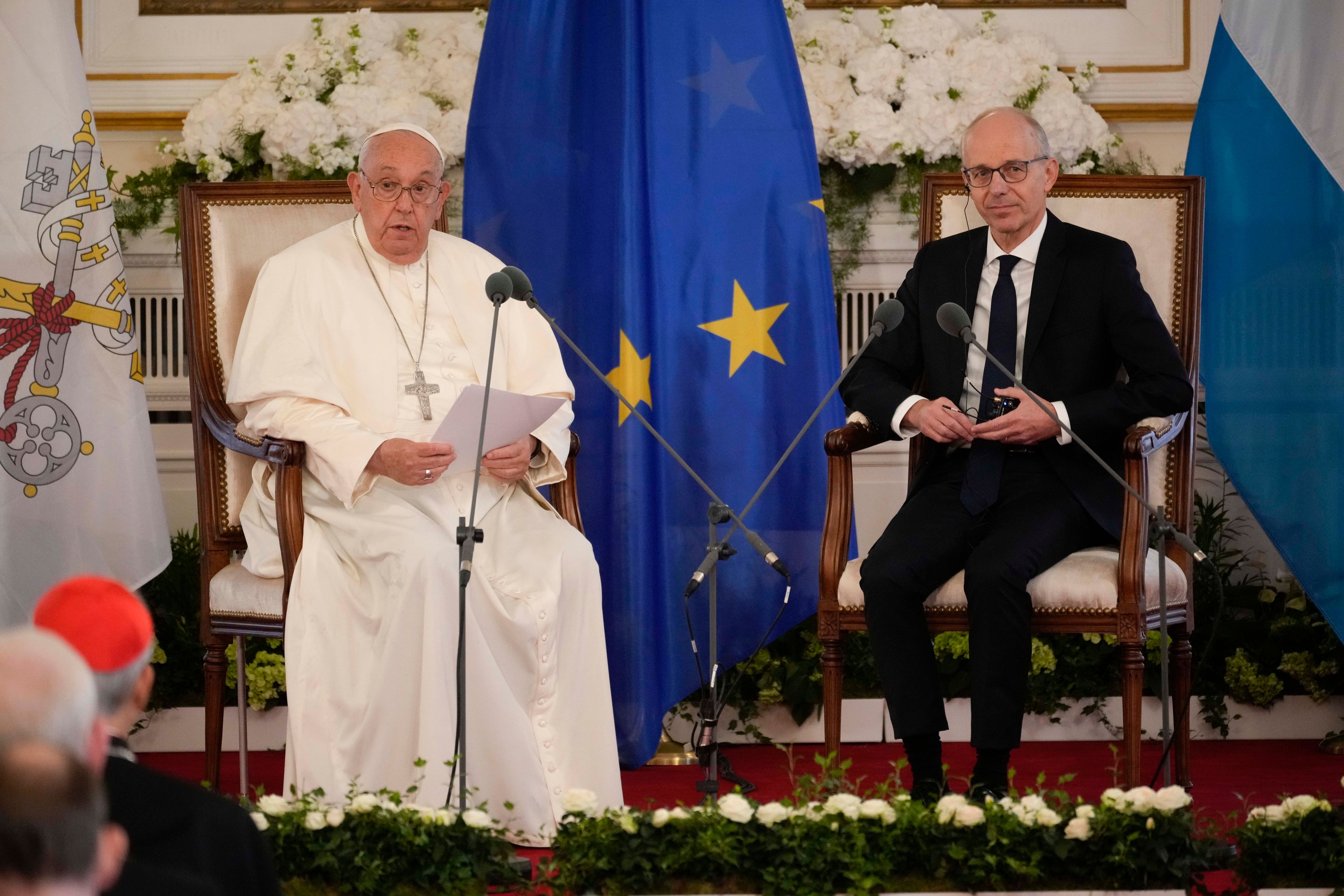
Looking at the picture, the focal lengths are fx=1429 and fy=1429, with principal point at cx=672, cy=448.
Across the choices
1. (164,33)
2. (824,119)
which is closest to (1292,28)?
(824,119)

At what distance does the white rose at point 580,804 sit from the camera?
2.42 metres

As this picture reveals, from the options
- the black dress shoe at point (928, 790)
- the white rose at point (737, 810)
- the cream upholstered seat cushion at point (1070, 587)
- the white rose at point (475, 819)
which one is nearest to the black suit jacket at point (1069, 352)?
the cream upholstered seat cushion at point (1070, 587)

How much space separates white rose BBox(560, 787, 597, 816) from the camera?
242cm

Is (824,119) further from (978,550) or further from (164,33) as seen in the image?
(164,33)

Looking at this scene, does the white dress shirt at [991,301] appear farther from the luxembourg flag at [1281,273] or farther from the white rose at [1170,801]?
the white rose at [1170,801]

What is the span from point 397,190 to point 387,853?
6.37ft

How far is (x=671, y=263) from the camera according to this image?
4.21 meters

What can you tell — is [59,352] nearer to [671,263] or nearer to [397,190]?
[397,190]

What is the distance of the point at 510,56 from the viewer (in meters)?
4.37

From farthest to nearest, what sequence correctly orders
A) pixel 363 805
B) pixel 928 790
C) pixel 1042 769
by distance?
pixel 1042 769
pixel 928 790
pixel 363 805

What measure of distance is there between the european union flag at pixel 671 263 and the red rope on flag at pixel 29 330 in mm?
1197

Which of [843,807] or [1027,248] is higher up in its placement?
[1027,248]

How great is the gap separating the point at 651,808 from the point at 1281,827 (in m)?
1.06

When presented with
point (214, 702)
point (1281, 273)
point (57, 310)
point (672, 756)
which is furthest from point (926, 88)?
point (214, 702)
